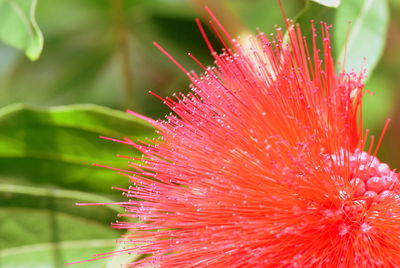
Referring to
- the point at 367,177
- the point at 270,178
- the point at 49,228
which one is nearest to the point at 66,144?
the point at 49,228

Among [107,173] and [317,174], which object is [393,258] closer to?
[317,174]

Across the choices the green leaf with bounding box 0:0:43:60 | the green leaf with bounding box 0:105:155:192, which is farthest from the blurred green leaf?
the green leaf with bounding box 0:0:43:60

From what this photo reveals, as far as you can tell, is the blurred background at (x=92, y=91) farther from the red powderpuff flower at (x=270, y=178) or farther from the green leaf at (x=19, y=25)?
the red powderpuff flower at (x=270, y=178)

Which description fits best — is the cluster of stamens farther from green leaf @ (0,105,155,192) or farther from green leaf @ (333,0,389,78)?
green leaf @ (0,105,155,192)

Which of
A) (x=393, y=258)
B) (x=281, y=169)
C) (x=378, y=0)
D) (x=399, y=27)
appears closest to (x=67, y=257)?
(x=281, y=169)

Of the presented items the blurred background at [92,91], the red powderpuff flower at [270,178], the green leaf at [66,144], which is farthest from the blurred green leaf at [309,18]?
the green leaf at [66,144]

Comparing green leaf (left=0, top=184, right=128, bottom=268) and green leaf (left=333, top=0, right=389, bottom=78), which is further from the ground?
green leaf (left=333, top=0, right=389, bottom=78)
